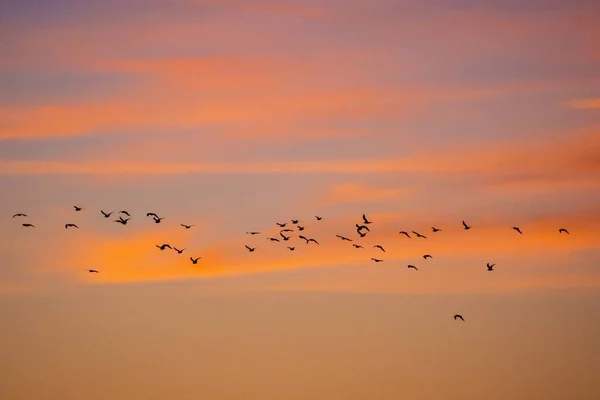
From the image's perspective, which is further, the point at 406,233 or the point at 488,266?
the point at 406,233

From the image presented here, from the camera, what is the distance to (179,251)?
534ft

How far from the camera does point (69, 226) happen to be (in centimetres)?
16062

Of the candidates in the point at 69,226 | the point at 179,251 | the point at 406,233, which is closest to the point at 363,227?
the point at 406,233

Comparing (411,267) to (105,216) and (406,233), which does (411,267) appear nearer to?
(406,233)

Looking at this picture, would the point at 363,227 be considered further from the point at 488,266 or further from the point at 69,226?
the point at 69,226

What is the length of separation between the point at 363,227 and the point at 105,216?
31.4 metres

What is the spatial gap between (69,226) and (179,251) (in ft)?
45.9

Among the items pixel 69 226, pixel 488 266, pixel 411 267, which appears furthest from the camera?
pixel 411 267

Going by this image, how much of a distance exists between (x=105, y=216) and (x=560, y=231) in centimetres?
5618

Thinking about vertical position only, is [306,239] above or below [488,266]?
above

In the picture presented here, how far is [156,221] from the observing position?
157 m

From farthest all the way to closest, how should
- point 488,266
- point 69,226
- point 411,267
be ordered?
point 411,267
point 69,226
point 488,266

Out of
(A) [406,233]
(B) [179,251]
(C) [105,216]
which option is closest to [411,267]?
(A) [406,233]

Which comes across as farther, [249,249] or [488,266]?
[249,249]
